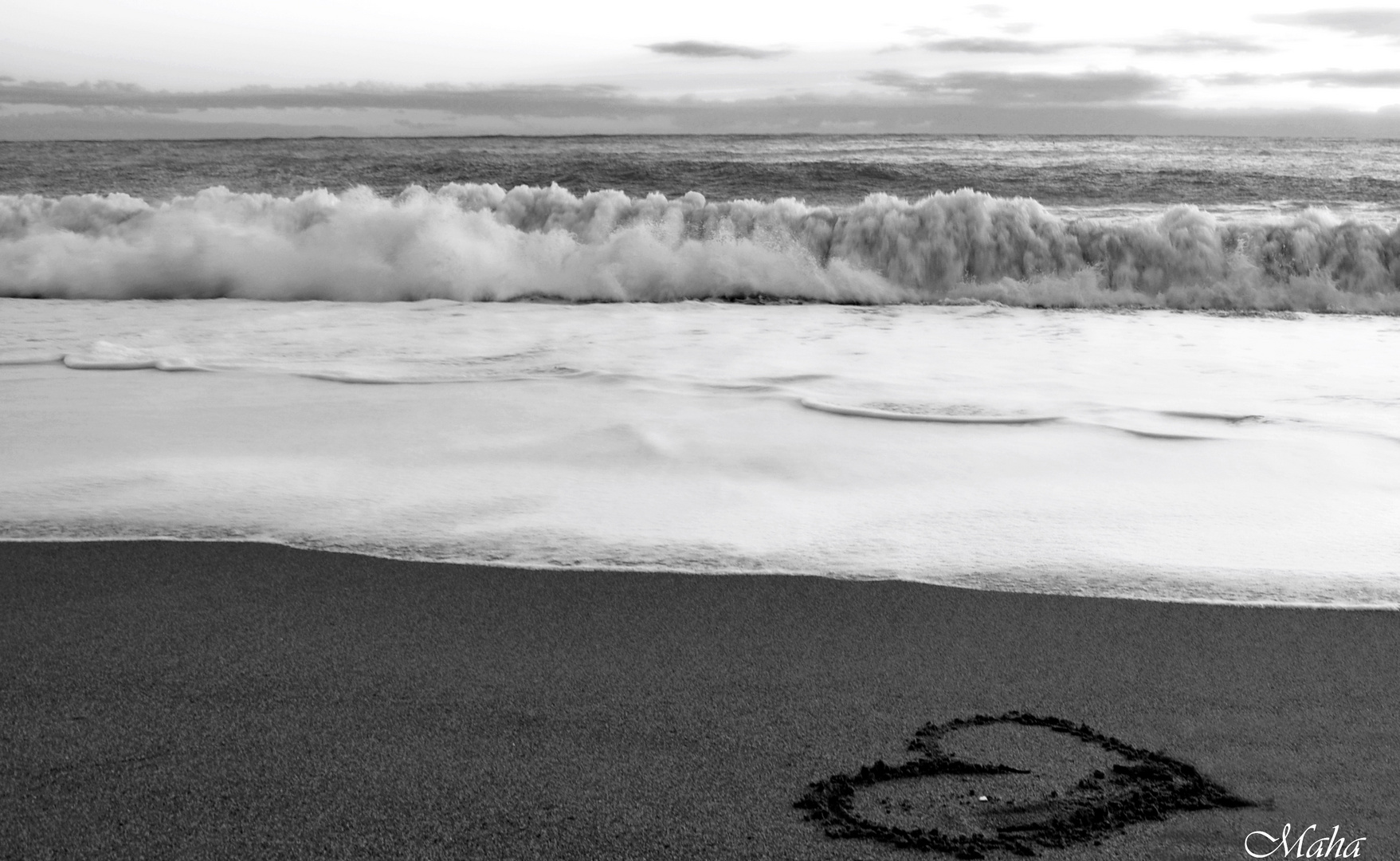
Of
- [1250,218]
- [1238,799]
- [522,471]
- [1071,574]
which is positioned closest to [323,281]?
[522,471]

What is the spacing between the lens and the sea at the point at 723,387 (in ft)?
9.33

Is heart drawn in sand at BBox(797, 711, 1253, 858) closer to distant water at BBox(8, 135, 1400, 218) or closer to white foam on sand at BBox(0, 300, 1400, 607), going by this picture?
white foam on sand at BBox(0, 300, 1400, 607)

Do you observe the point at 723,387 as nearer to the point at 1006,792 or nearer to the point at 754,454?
the point at 754,454

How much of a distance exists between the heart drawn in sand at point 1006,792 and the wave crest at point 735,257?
674 cm

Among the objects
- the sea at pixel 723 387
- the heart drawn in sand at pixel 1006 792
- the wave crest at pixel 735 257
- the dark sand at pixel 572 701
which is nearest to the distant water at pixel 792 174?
the sea at pixel 723 387

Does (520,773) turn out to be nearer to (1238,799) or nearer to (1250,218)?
(1238,799)

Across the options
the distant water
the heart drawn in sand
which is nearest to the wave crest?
the distant water

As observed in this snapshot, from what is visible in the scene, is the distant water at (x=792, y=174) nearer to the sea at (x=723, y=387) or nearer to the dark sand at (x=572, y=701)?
the sea at (x=723, y=387)

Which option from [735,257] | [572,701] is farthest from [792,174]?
[572,701]

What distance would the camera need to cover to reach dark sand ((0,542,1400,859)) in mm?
1590

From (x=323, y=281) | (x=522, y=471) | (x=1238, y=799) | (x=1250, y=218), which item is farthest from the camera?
(x=1250, y=218)

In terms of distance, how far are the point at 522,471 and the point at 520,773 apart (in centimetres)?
175

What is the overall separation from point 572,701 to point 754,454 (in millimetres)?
1755

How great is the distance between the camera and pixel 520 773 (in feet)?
5.66
